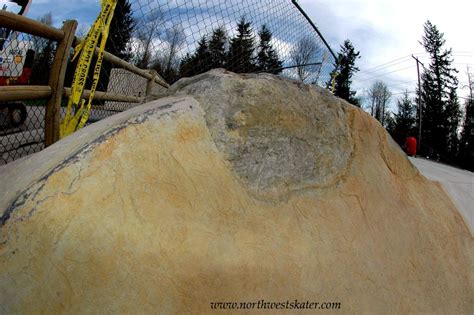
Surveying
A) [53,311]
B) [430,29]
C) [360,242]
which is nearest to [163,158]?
[53,311]

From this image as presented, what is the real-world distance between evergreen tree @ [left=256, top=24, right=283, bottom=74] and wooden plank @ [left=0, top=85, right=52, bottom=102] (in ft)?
6.67

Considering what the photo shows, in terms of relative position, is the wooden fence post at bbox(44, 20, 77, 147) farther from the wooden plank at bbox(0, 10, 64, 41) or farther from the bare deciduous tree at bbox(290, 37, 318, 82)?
the bare deciduous tree at bbox(290, 37, 318, 82)

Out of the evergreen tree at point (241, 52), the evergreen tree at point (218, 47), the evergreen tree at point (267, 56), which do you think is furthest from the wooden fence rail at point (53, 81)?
the evergreen tree at point (267, 56)

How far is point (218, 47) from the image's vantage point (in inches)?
149

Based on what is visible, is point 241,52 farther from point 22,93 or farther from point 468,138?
point 468,138

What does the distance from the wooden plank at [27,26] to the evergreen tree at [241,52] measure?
5.37 feet

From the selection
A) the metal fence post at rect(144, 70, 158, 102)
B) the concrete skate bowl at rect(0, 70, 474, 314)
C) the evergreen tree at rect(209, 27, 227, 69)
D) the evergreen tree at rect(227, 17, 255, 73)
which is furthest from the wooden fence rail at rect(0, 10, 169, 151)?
the metal fence post at rect(144, 70, 158, 102)

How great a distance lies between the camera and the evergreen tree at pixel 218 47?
3.50 m

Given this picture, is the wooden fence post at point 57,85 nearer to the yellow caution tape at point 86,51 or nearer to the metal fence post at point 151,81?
the yellow caution tape at point 86,51

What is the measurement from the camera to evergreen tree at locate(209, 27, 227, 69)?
350cm

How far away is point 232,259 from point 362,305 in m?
0.64

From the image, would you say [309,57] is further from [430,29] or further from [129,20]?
[430,29]

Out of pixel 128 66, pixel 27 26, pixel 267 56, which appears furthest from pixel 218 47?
pixel 27 26

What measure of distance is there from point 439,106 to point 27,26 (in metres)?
44.9
